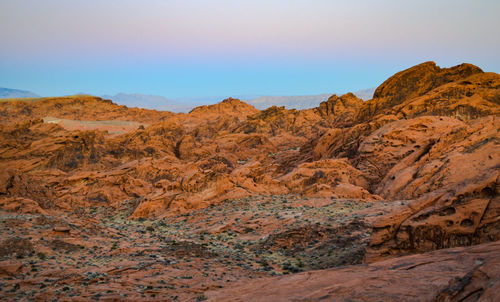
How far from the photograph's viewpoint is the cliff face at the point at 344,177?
10.2 meters

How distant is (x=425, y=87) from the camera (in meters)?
38.0

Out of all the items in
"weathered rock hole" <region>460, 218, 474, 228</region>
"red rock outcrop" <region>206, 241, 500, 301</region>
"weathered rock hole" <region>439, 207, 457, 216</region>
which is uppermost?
"weathered rock hole" <region>439, 207, 457, 216</region>

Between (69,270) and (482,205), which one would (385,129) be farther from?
(69,270)

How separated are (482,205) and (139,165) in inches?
1050

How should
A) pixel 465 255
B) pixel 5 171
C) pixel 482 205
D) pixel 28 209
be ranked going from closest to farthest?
pixel 465 255, pixel 482 205, pixel 28 209, pixel 5 171

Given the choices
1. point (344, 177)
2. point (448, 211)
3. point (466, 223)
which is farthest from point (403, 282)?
point (344, 177)

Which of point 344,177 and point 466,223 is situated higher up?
point 344,177

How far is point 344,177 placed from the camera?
956 inches

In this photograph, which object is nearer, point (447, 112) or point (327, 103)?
point (447, 112)

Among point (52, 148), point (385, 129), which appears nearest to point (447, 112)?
point (385, 129)

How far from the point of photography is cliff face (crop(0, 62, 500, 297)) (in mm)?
10242

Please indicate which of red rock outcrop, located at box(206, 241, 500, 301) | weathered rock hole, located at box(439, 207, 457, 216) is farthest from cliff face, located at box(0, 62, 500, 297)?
red rock outcrop, located at box(206, 241, 500, 301)

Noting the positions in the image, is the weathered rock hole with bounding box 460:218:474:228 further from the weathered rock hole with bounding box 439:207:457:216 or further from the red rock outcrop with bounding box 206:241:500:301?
the red rock outcrop with bounding box 206:241:500:301

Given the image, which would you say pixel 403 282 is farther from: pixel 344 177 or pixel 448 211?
pixel 344 177
